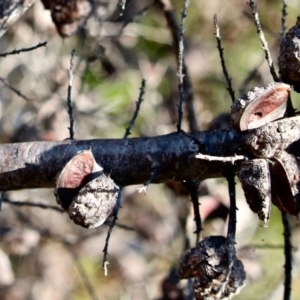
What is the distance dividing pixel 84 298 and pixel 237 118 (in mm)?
2914

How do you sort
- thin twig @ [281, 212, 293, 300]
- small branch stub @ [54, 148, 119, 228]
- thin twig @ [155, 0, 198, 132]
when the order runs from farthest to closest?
1. thin twig @ [155, 0, 198, 132]
2. thin twig @ [281, 212, 293, 300]
3. small branch stub @ [54, 148, 119, 228]

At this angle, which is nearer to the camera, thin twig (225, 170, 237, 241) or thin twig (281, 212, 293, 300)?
thin twig (225, 170, 237, 241)

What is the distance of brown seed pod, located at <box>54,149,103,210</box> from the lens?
1.46m

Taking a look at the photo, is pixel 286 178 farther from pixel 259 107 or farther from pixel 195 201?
pixel 195 201

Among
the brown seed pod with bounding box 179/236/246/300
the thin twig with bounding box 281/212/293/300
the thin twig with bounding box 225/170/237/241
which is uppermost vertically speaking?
the thin twig with bounding box 225/170/237/241

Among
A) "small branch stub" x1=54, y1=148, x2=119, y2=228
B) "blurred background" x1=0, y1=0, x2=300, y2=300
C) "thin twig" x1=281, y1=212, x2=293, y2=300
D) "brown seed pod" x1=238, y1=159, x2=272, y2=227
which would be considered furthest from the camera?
"blurred background" x1=0, y1=0, x2=300, y2=300

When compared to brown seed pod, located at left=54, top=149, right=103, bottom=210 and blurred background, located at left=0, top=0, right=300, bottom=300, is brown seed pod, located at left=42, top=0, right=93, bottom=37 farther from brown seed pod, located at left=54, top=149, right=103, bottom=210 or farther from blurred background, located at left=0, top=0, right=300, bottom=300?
brown seed pod, located at left=54, top=149, right=103, bottom=210

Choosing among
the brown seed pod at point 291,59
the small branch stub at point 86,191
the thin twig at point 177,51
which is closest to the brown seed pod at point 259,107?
the brown seed pod at point 291,59

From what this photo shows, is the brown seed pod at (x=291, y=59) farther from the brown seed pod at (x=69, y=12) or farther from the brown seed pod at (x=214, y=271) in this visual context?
the brown seed pod at (x=69, y=12)

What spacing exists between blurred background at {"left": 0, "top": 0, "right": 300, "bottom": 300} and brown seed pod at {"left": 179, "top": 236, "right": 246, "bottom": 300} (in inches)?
50.0

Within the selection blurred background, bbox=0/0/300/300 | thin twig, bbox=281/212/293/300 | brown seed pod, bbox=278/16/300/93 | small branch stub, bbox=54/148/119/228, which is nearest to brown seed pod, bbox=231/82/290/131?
brown seed pod, bbox=278/16/300/93

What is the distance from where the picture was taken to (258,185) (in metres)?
1.31

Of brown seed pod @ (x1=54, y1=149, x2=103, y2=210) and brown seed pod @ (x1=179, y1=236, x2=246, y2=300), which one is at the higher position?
brown seed pod @ (x1=54, y1=149, x2=103, y2=210)

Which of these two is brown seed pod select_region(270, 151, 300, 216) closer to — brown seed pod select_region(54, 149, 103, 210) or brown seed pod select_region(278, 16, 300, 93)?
brown seed pod select_region(278, 16, 300, 93)
